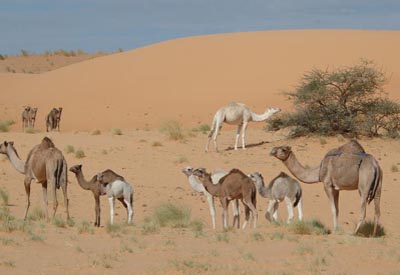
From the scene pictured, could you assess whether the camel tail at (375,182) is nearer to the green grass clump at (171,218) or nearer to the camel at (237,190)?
the camel at (237,190)

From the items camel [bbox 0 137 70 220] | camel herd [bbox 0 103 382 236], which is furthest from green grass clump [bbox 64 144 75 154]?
camel [bbox 0 137 70 220]

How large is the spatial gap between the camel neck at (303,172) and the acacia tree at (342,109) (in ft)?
44.4

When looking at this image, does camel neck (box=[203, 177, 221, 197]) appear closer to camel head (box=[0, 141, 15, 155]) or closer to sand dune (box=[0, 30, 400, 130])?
camel head (box=[0, 141, 15, 155])

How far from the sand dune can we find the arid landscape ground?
0.09 meters

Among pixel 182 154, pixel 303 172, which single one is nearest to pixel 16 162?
pixel 303 172

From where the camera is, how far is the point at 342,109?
28719 mm

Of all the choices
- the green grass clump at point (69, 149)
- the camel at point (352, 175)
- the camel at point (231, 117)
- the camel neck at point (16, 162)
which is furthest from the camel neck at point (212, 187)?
the camel at point (231, 117)

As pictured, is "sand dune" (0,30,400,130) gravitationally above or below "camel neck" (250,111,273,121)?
above

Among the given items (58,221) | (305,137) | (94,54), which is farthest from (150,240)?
(94,54)

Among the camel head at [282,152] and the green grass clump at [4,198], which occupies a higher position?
the camel head at [282,152]

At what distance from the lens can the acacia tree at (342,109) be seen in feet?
94.2

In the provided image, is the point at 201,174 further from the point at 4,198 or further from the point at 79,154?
the point at 79,154

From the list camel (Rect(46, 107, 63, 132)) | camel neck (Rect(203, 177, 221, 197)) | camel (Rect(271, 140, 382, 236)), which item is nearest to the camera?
camel (Rect(271, 140, 382, 236))

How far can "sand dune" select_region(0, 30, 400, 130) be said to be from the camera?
152 ft
